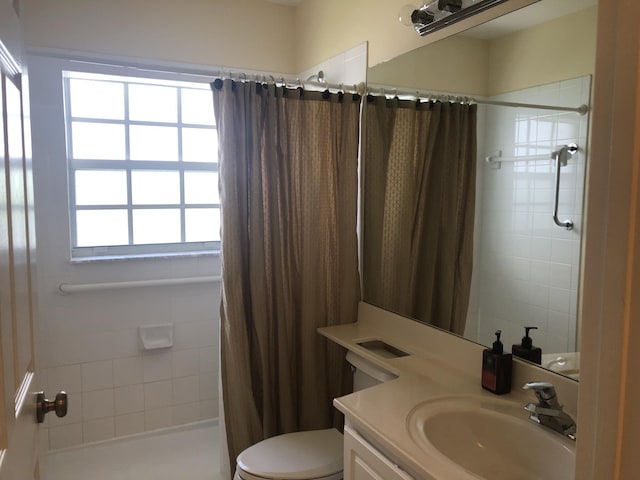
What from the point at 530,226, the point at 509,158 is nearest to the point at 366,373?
the point at 530,226

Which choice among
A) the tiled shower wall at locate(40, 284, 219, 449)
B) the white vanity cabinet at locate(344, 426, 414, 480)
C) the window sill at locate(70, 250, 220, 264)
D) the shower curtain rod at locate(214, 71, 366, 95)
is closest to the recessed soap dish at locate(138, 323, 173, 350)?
the tiled shower wall at locate(40, 284, 219, 449)

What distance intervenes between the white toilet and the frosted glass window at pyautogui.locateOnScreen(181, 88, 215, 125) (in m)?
1.82

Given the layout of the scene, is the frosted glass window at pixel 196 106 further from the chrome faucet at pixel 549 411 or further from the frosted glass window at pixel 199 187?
the chrome faucet at pixel 549 411

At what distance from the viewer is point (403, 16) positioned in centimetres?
181

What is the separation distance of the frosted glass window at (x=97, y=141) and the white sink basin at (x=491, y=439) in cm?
228

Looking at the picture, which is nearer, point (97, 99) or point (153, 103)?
point (97, 99)

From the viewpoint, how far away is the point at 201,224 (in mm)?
3064

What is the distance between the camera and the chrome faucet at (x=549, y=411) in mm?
1227

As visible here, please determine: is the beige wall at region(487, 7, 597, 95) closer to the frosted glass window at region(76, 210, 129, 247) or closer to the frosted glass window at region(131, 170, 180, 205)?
the frosted glass window at region(131, 170, 180, 205)

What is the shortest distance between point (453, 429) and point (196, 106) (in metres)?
2.43

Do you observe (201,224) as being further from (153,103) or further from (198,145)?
(153,103)

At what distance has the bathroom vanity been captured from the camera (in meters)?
1.19

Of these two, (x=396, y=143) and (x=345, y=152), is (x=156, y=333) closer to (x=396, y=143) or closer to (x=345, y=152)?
(x=345, y=152)

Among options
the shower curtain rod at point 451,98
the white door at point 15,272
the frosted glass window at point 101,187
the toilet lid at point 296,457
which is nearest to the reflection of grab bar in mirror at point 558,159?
the shower curtain rod at point 451,98
